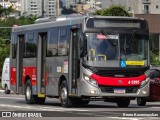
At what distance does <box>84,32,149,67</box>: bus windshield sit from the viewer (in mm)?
24719

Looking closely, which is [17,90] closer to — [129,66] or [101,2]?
[129,66]

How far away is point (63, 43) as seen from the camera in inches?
1029

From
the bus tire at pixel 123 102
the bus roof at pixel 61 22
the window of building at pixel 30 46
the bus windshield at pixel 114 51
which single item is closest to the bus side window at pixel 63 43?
the bus roof at pixel 61 22

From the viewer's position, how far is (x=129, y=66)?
81.7 feet

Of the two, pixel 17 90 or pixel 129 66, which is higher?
pixel 129 66

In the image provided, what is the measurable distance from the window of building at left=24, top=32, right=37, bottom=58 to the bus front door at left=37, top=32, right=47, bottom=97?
39 centimetres

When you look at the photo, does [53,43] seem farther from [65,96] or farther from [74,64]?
[65,96]

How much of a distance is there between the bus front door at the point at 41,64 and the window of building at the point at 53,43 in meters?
0.57

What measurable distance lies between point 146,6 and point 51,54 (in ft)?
369

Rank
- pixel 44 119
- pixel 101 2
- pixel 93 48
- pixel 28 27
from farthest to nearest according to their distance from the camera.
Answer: pixel 101 2 → pixel 28 27 → pixel 93 48 → pixel 44 119

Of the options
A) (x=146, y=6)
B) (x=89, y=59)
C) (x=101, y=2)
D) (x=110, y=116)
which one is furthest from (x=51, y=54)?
(x=101, y=2)

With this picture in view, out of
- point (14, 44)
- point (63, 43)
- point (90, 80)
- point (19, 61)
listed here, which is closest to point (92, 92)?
point (90, 80)

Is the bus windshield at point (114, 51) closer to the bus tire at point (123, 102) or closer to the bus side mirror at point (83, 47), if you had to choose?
the bus side mirror at point (83, 47)

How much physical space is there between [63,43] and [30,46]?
11.3 feet
